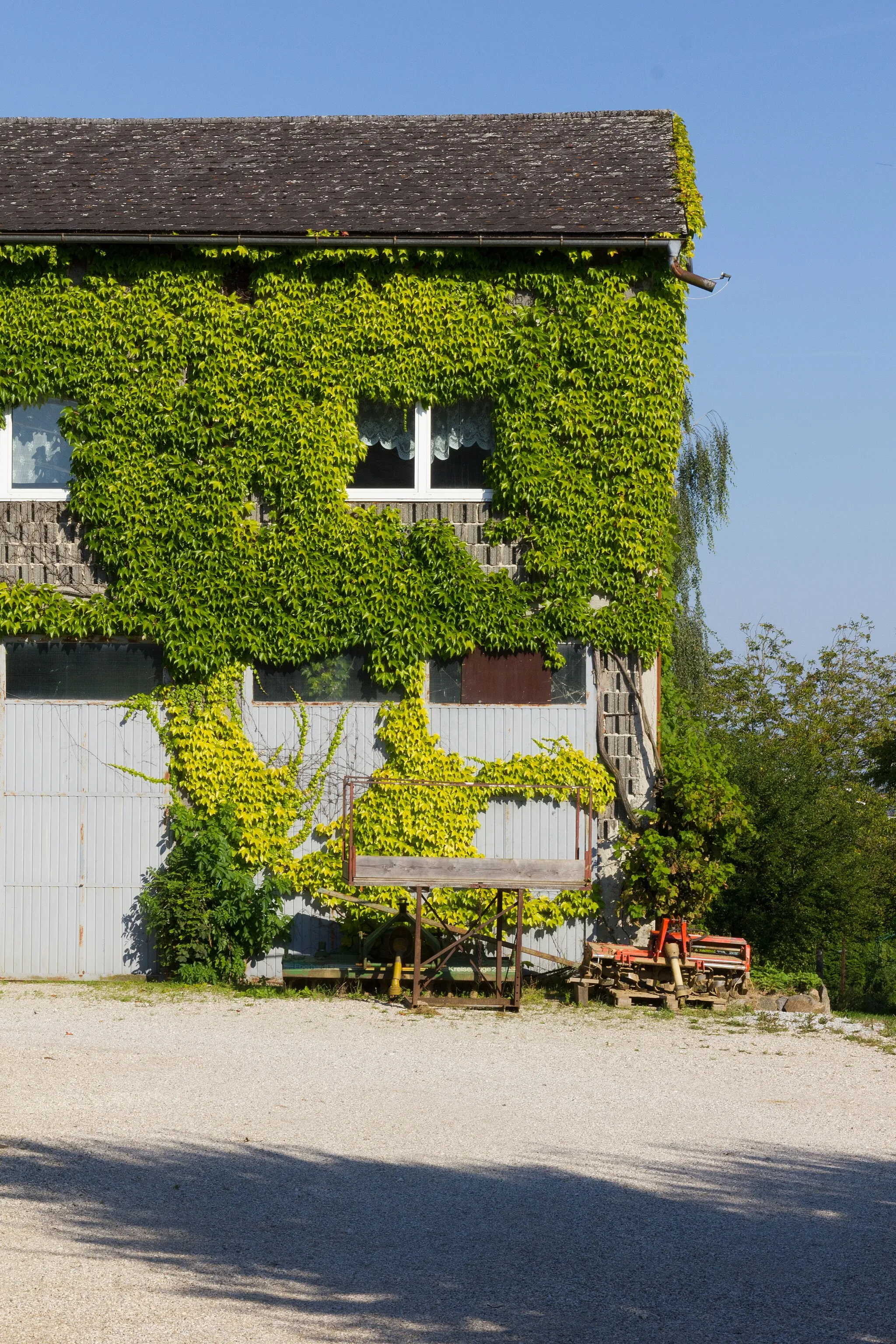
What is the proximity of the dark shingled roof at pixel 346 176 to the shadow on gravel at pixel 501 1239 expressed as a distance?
9904mm

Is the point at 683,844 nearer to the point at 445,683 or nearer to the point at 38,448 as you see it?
the point at 445,683

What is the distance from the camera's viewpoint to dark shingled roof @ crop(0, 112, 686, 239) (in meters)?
14.3

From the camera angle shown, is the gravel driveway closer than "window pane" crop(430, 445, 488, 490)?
Yes

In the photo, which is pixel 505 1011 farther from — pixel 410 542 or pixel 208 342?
pixel 208 342

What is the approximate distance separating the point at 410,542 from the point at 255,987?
479 cm

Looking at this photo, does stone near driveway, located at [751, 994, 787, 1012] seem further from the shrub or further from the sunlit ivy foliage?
the shrub

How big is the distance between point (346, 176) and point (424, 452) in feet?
12.4

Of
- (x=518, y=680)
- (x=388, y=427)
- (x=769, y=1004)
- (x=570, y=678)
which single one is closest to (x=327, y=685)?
(x=518, y=680)

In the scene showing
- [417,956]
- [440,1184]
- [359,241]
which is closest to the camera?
[440,1184]

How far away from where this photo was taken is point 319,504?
14109 millimetres

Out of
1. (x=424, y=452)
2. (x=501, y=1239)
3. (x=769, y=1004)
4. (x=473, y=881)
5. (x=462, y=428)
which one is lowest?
(x=501, y=1239)

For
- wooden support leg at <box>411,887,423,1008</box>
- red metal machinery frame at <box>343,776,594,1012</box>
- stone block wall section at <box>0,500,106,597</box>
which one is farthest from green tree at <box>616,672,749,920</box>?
stone block wall section at <box>0,500,106,597</box>

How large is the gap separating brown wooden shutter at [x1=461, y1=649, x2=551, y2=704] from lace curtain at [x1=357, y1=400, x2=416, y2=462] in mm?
2331

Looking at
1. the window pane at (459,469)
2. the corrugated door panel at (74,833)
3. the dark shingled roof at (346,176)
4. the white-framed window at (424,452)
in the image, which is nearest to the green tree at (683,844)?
the window pane at (459,469)
